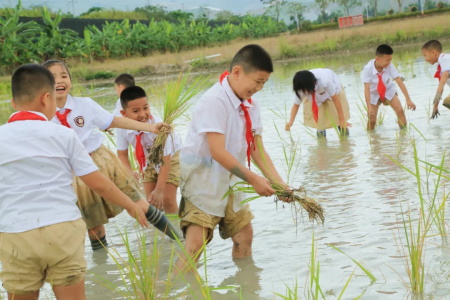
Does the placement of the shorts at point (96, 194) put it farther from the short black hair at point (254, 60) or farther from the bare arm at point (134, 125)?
the short black hair at point (254, 60)

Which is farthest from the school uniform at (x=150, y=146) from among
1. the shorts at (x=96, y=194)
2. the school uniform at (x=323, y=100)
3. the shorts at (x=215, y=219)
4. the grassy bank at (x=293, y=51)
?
the grassy bank at (x=293, y=51)

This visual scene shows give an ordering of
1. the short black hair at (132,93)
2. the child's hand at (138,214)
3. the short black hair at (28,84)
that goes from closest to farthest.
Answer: the short black hair at (28,84) → the child's hand at (138,214) → the short black hair at (132,93)

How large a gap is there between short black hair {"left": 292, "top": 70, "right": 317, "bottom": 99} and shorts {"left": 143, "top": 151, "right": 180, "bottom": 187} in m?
2.93

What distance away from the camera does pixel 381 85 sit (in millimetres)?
8758

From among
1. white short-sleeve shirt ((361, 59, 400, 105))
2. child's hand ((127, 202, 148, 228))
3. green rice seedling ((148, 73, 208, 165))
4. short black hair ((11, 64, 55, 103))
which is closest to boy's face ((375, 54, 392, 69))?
white short-sleeve shirt ((361, 59, 400, 105))

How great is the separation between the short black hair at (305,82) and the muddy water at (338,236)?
2.21 feet

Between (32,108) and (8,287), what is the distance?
2.49 ft

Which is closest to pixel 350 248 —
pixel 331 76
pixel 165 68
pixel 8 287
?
pixel 8 287

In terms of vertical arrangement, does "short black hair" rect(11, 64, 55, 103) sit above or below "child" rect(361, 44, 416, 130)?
above

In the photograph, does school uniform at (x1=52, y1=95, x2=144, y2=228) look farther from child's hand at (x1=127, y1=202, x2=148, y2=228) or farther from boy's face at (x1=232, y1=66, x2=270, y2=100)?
child's hand at (x1=127, y1=202, x2=148, y2=228)

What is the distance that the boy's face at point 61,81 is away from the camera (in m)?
4.39

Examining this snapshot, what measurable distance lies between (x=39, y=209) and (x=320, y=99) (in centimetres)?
602

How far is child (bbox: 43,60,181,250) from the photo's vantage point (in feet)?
14.4

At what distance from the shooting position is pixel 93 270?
4.49m
